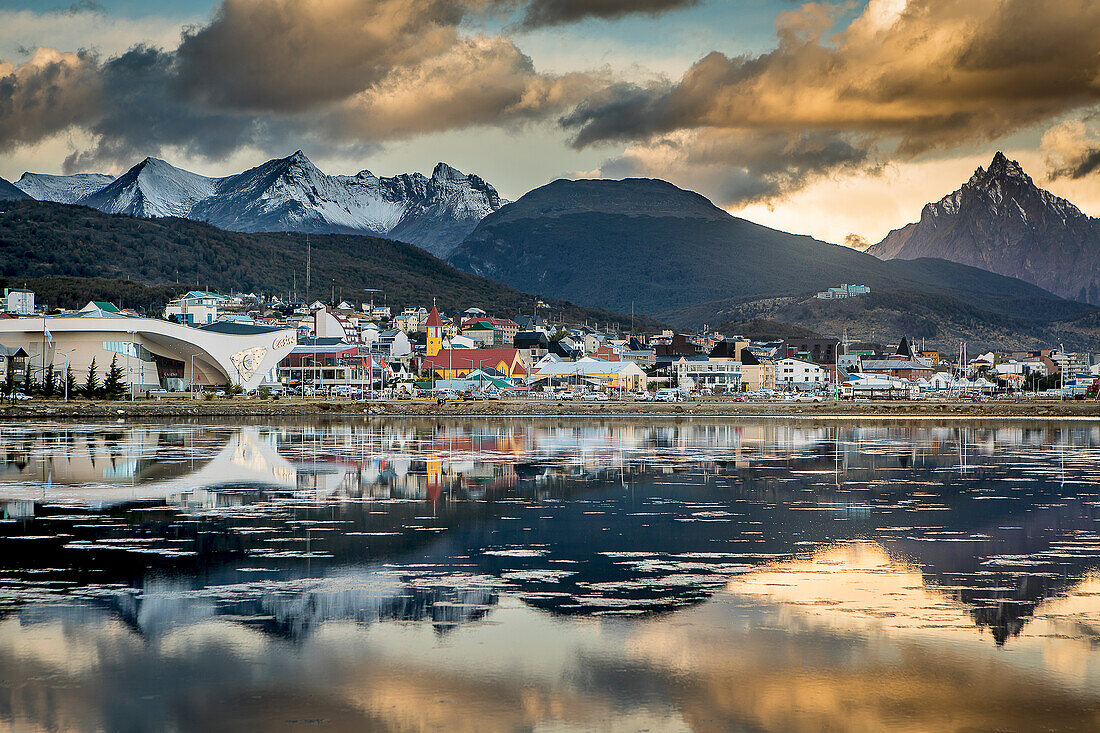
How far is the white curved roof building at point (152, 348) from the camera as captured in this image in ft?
249

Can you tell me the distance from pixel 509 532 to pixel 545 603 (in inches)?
208

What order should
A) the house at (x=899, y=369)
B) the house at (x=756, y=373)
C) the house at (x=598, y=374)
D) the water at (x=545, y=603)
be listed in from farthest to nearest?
the house at (x=899, y=369) < the house at (x=756, y=373) < the house at (x=598, y=374) < the water at (x=545, y=603)

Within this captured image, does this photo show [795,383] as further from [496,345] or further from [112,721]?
[112,721]

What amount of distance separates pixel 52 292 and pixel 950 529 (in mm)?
149237

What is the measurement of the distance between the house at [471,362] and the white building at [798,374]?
3041 cm

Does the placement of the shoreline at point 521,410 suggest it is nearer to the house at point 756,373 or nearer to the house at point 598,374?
the house at point 598,374

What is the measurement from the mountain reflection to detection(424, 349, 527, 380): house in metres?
69.0

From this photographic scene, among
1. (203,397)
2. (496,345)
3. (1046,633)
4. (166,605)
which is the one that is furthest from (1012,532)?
(496,345)

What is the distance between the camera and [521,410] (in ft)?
232

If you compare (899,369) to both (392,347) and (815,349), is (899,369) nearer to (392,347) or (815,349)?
(815,349)

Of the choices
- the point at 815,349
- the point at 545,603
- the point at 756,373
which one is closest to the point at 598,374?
the point at 756,373

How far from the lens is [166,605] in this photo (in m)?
12.2

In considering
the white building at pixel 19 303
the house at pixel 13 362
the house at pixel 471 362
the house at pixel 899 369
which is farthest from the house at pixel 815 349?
the house at pixel 13 362

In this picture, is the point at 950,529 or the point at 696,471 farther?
the point at 696,471
